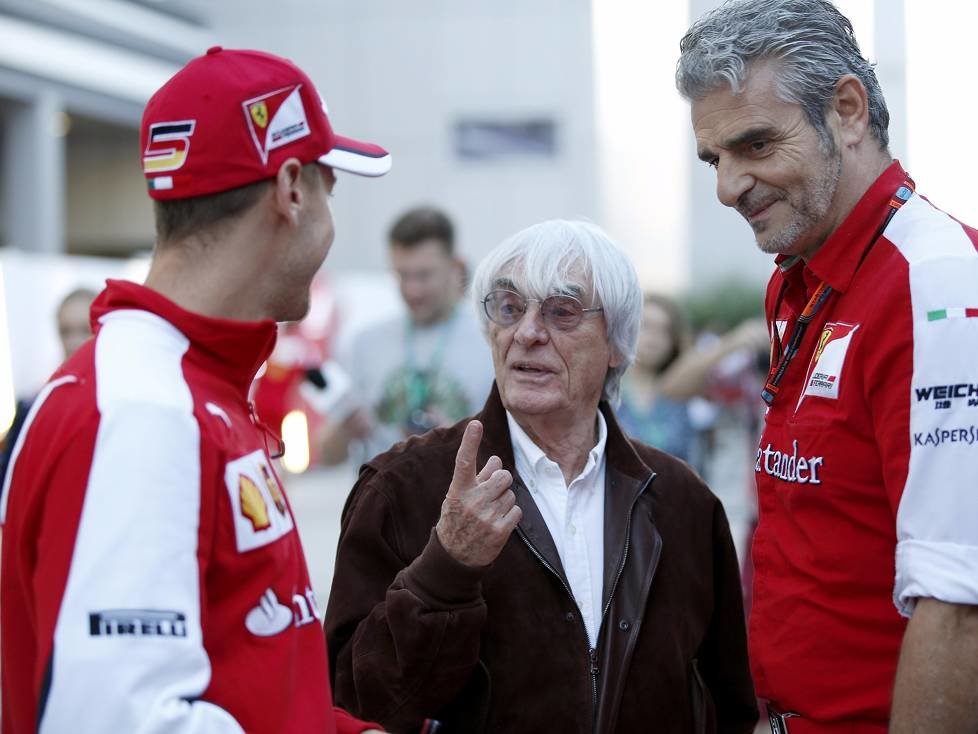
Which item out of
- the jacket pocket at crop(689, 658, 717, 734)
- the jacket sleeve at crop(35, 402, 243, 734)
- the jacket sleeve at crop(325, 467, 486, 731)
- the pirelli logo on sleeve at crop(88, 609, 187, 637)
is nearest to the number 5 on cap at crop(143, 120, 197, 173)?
the jacket sleeve at crop(35, 402, 243, 734)

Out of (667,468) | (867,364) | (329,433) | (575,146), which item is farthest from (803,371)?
(575,146)

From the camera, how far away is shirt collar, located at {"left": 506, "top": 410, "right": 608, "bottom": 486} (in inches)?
116

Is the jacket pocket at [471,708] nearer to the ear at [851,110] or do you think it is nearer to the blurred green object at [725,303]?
the ear at [851,110]

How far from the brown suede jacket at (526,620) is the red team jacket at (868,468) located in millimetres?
276

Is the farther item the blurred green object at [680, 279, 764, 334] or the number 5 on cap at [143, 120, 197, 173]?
the blurred green object at [680, 279, 764, 334]

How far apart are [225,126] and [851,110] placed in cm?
138

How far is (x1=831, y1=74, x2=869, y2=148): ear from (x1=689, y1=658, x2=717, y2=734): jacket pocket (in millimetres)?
1259

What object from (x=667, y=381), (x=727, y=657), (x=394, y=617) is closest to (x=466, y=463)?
(x=394, y=617)

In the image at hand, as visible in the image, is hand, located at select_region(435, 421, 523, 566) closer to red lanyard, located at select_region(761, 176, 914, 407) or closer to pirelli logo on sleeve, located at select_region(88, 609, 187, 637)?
red lanyard, located at select_region(761, 176, 914, 407)

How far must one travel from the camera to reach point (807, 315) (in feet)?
8.30

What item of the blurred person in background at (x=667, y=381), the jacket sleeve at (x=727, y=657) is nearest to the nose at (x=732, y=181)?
the jacket sleeve at (x=727, y=657)

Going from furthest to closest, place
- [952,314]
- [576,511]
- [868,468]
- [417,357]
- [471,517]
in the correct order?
[417,357]
[576,511]
[471,517]
[868,468]
[952,314]

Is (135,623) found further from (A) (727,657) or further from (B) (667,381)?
(B) (667,381)

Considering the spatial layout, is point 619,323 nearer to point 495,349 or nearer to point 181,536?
point 495,349
